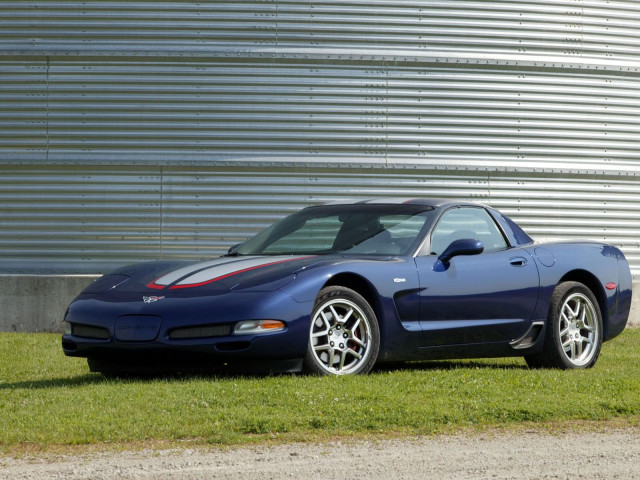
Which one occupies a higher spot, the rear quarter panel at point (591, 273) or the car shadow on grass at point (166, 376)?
the rear quarter panel at point (591, 273)

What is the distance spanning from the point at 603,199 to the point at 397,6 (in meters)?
3.56

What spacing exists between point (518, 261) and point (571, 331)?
79 cm

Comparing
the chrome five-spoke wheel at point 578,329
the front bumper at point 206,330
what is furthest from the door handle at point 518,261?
the front bumper at point 206,330

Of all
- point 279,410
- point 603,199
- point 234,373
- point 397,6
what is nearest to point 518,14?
point 397,6

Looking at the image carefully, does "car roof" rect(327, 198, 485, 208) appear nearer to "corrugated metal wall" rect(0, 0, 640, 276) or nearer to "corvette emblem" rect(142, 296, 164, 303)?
"corvette emblem" rect(142, 296, 164, 303)

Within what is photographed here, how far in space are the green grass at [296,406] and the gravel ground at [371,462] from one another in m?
0.28

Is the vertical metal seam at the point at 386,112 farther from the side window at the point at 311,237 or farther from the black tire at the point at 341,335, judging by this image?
the black tire at the point at 341,335

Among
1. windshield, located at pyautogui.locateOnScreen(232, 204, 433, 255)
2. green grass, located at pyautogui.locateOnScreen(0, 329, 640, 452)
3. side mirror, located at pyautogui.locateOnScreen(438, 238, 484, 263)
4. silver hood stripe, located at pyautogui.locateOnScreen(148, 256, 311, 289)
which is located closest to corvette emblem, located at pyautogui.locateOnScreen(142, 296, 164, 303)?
silver hood stripe, located at pyautogui.locateOnScreen(148, 256, 311, 289)

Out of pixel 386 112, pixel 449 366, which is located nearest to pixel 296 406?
pixel 449 366

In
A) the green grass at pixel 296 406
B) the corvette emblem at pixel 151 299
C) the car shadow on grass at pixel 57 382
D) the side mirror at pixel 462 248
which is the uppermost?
the side mirror at pixel 462 248

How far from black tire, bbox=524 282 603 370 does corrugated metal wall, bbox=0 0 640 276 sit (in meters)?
4.96

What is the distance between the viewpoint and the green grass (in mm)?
5676

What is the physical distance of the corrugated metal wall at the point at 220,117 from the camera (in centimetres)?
1351

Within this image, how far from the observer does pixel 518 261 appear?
28.2ft
